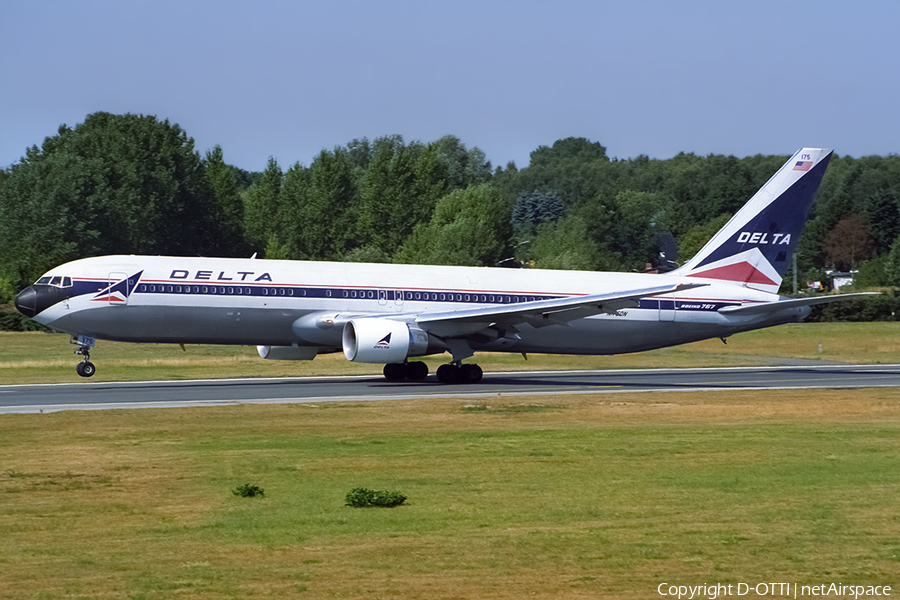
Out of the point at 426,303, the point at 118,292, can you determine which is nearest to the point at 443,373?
the point at 426,303

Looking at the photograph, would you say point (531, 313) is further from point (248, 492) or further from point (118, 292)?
point (248, 492)

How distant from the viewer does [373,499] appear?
1374 centimetres

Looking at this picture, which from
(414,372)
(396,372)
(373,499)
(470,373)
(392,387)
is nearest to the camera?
(373,499)

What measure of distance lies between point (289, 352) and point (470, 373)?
19.9ft

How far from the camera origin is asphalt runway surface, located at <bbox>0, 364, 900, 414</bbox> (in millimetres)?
28188

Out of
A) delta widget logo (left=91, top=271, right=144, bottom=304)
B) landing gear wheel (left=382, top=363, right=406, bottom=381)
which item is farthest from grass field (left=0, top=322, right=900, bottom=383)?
delta widget logo (left=91, top=271, right=144, bottom=304)

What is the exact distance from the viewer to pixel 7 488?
14.7m

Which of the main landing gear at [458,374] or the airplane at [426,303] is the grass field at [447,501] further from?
the main landing gear at [458,374]

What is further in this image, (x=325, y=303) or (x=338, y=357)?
(x=338, y=357)

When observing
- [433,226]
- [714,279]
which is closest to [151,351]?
[714,279]

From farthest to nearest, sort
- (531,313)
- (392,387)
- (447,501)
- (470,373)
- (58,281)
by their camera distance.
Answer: (470,373)
(531,313)
(392,387)
(58,281)
(447,501)

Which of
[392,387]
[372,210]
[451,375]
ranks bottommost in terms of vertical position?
[392,387]

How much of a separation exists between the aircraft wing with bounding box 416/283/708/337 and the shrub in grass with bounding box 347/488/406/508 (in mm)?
19273

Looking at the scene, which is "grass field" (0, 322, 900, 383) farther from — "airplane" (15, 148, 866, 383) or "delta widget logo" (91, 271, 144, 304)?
"delta widget logo" (91, 271, 144, 304)
